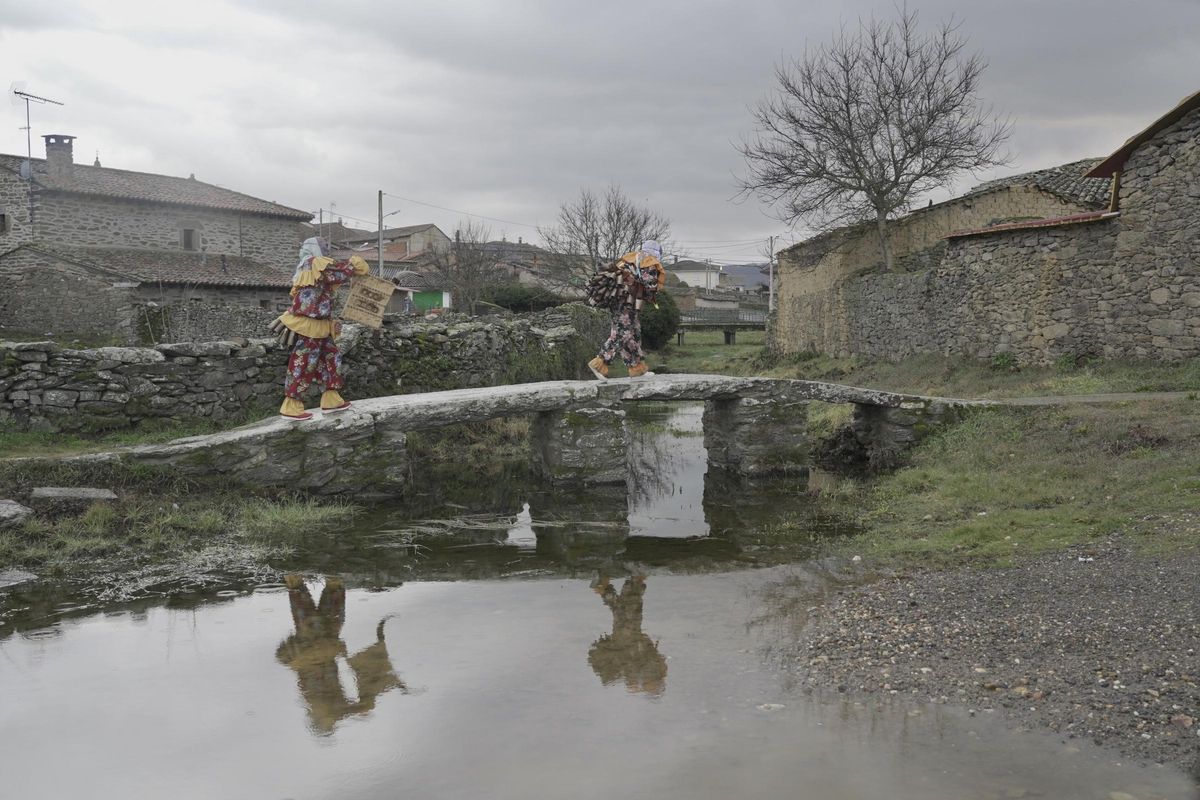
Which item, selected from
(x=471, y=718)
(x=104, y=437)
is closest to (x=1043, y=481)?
(x=471, y=718)

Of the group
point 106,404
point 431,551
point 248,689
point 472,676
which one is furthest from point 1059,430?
point 106,404

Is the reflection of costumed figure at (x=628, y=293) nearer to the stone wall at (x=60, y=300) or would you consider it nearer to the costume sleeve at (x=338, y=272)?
the costume sleeve at (x=338, y=272)

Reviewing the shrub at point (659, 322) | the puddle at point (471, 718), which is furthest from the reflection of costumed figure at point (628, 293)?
the shrub at point (659, 322)

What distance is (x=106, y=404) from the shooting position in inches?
413

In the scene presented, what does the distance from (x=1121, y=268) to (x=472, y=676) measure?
13631 millimetres

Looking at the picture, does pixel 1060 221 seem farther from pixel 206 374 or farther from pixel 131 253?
pixel 131 253

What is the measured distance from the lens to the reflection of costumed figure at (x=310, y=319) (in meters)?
10.3

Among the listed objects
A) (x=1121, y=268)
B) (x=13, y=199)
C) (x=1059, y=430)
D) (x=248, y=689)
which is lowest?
(x=248, y=689)

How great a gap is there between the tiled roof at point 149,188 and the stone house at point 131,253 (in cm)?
5

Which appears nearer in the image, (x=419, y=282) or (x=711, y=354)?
(x=711, y=354)

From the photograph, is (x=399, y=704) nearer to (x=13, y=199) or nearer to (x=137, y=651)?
(x=137, y=651)

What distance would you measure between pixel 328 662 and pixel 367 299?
5.89m

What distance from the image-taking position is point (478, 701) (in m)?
5.04

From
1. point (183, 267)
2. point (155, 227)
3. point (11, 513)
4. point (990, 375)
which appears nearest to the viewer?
point (11, 513)
